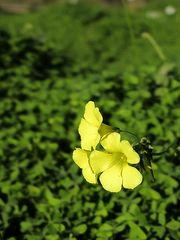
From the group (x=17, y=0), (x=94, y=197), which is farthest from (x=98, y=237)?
(x=17, y=0)

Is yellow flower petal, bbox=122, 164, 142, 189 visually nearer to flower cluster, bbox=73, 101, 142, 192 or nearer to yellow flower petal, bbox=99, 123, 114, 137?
flower cluster, bbox=73, 101, 142, 192

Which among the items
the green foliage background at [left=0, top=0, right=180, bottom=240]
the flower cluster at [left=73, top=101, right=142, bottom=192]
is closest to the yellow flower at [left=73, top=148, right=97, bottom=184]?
the flower cluster at [left=73, top=101, right=142, bottom=192]

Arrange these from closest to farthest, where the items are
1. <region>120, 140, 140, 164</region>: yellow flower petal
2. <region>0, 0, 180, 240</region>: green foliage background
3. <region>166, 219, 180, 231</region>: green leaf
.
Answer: <region>120, 140, 140, 164</region>: yellow flower petal → <region>166, 219, 180, 231</region>: green leaf → <region>0, 0, 180, 240</region>: green foliage background

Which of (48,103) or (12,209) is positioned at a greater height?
(48,103)

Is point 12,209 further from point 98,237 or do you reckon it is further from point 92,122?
point 92,122

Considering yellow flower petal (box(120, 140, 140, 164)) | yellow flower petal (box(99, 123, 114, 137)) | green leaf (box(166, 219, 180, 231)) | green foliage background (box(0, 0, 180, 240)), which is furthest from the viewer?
green foliage background (box(0, 0, 180, 240))

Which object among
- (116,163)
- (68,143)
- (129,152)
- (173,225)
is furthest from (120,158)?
(68,143)
